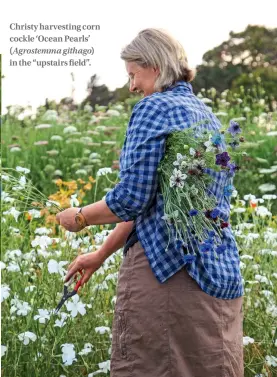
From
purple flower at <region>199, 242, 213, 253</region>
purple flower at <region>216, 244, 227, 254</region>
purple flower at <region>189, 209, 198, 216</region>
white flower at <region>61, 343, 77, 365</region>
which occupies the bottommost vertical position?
white flower at <region>61, 343, 77, 365</region>

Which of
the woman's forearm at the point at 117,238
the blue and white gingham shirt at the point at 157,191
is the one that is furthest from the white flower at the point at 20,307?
the blue and white gingham shirt at the point at 157,191

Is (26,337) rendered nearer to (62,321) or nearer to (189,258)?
(62,321)

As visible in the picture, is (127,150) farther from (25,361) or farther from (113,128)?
(113,128)

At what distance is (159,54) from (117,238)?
597 millimetres

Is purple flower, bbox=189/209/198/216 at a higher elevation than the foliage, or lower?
lower

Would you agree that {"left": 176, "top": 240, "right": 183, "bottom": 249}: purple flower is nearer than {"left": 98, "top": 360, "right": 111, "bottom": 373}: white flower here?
Yes

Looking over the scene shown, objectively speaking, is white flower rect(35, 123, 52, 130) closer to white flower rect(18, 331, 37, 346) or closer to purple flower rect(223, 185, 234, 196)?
white flower rect(18, 331, 37, 346)

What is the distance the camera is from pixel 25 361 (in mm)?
3035

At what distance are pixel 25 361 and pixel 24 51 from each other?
206 centimetres

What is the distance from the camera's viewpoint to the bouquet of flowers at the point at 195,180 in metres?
2.18

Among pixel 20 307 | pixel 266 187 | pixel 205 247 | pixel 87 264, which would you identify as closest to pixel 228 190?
pixel 205 247

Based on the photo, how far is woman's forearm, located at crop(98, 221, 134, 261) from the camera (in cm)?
246

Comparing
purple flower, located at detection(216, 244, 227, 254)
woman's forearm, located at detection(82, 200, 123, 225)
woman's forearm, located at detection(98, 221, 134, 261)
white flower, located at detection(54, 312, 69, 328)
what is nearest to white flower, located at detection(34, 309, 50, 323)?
white flower, located at detection(54, 312, 69, 328)

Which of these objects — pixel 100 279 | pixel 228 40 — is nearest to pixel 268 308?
pixel 100 279
